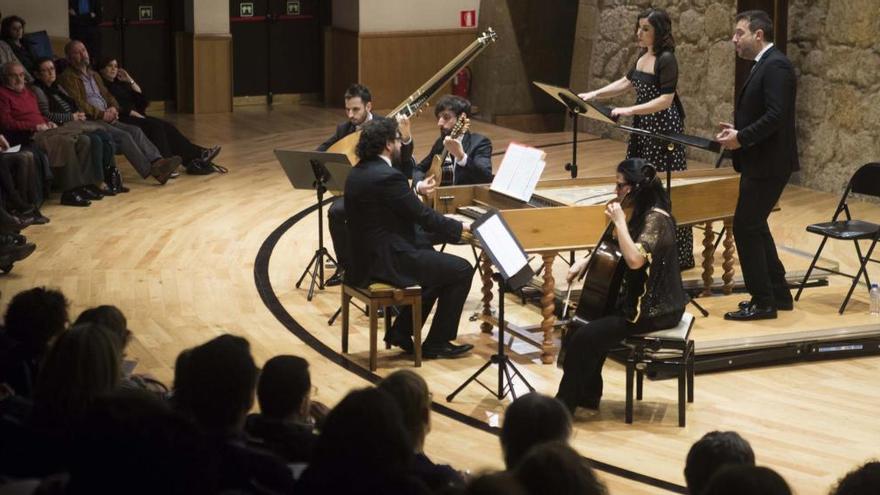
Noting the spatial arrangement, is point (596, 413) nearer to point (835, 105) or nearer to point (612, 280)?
point (612, 280)

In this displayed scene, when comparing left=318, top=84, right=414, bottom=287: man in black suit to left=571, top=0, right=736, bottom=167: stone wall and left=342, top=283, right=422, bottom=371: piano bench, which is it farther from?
left=571, top=0, right=736, bottom=167: stone wall

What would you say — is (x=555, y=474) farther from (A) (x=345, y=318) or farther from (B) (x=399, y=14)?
(B) (x=399, y=14)

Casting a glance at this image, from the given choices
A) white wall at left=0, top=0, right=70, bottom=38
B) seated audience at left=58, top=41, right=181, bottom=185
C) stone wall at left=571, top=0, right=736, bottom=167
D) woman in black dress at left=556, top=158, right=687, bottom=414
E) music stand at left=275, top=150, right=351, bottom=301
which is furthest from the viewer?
white wall at left=0, top=0, right=70, bottom=38

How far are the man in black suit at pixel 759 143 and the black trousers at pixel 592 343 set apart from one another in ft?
4.19

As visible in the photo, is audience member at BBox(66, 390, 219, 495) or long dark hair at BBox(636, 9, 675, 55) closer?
audience member at BBox(66, 390, 219, 495)

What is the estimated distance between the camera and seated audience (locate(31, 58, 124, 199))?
33.0ft

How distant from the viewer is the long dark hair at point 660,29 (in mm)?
7805

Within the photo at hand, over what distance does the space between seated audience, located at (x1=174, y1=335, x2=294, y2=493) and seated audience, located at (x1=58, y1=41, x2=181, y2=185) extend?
7.15 m

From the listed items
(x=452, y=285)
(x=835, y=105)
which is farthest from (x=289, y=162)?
(x=835, y=105)

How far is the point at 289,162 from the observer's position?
7.71 meters

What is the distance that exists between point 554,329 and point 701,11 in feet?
17.7

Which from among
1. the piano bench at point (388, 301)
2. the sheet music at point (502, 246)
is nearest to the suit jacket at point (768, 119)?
the sheet music at point (502, 246)

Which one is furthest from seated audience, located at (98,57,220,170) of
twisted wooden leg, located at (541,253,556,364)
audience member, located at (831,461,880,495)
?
audience member, located at (831,461,880,495)

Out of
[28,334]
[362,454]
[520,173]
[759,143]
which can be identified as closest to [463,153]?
[520,173]
